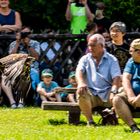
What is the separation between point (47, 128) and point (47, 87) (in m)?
3.03

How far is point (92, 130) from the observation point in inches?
406

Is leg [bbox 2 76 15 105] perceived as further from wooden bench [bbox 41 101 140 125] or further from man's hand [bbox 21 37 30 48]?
wooden bench [bbox 41 101 140 125]

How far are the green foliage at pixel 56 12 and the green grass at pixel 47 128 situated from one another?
15.2 feet

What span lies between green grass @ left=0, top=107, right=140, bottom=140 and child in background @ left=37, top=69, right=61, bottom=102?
2.11ft

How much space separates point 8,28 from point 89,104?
3.92 m

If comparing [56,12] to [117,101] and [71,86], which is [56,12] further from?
[117,101]

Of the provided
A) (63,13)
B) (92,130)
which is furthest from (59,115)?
(63,13)

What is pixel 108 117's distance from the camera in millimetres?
11133

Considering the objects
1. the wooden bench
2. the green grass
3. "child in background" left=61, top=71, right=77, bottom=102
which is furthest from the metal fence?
the wooden bench

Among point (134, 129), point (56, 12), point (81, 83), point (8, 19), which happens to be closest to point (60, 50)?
point (8, 19)

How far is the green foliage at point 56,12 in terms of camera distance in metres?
17.1

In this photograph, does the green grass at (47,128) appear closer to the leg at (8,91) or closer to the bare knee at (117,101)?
the bare knee at (117,101)

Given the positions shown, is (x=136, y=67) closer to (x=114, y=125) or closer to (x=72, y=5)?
(x=114, y=125)

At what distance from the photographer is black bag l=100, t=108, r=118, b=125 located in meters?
11.1
